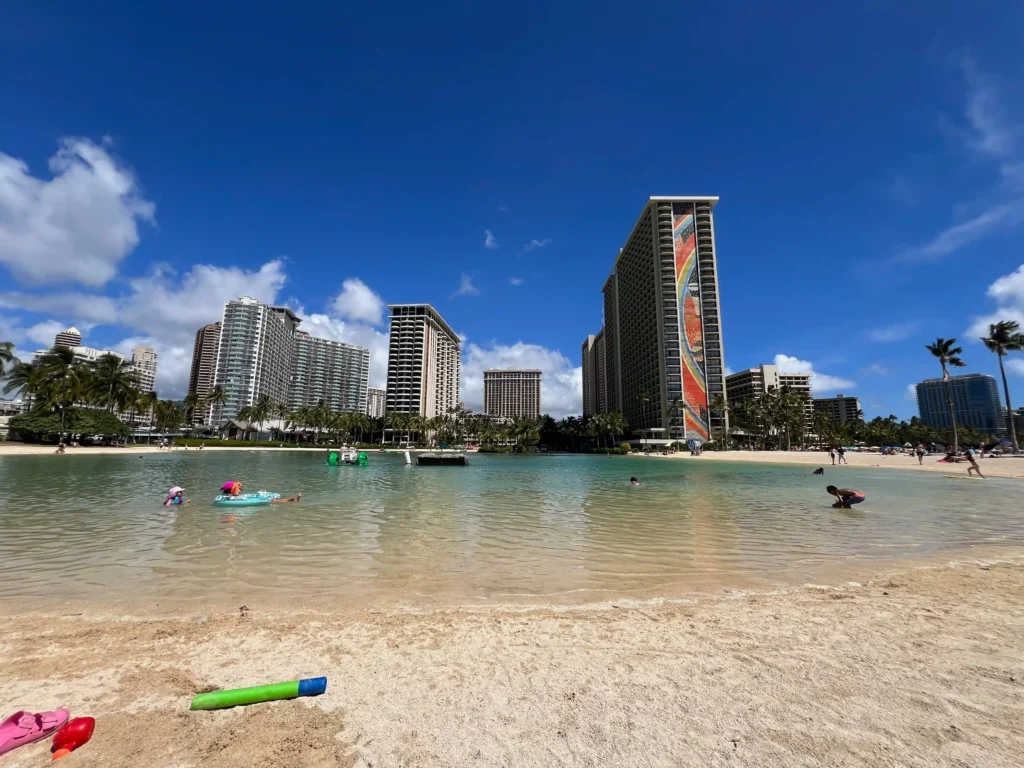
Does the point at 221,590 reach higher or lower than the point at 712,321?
lower

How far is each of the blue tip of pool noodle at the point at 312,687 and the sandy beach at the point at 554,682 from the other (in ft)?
0.30

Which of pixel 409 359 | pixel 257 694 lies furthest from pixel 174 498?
pixel 409 359

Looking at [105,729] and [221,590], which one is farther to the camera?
[221,590]

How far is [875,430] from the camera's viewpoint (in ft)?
448

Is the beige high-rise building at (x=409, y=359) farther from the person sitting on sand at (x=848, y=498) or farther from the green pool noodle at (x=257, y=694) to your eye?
the green pool noodle at (x=257, y=694)

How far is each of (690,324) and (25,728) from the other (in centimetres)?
14130

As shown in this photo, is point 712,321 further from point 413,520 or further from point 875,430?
point 413,520

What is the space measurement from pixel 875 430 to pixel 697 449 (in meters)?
77.1

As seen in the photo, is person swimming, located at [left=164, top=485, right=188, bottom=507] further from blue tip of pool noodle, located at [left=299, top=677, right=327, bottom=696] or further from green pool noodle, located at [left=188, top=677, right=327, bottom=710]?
blue tip of pool noodle, located at [left=299, top=677, right=327, bottom=696]

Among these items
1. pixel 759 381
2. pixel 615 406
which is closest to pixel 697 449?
pixel 615 406

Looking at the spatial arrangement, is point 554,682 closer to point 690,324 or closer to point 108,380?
point 108,380

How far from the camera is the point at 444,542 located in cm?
1297

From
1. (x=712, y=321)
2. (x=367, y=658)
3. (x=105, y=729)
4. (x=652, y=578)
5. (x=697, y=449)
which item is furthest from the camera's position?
(x=712, y=321)

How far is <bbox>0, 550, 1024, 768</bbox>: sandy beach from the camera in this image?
3.53m
